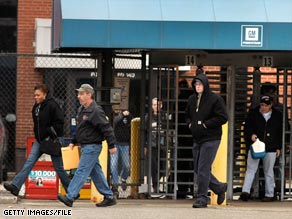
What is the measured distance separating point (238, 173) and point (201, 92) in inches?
97.8

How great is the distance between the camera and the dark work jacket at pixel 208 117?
11.8m

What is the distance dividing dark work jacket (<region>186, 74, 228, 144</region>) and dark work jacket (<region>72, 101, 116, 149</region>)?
4.07 ft

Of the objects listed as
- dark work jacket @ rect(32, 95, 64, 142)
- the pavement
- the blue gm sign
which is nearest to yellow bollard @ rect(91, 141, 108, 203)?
the pavement

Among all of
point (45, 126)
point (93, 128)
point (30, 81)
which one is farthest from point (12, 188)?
point (30, 81)

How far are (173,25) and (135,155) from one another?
8.05ft

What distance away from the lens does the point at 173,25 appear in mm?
12719

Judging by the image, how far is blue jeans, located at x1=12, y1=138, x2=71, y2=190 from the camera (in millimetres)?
12523

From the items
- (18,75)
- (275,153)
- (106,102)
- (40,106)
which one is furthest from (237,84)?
(18,75)

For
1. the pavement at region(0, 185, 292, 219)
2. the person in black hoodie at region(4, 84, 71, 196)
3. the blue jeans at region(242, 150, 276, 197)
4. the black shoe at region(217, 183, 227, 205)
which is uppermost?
the person in black hoodie at region(4, 84, 71, 196)

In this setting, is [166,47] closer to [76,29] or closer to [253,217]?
[76,29]

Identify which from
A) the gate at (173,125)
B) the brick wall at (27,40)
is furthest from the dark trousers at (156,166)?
the brick wall at (27,40)

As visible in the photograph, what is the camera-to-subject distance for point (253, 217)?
1140 centimetres

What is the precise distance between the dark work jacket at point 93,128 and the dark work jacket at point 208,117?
1.24 m

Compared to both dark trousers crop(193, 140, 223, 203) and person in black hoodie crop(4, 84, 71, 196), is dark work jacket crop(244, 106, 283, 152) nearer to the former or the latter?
dark trousers crop(193, 140, 223, 203)
